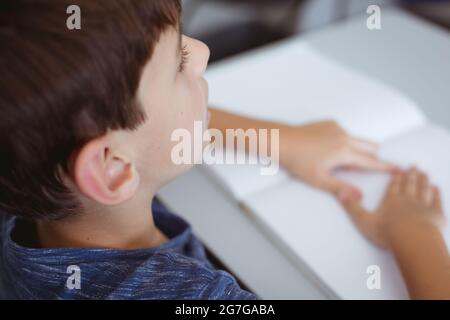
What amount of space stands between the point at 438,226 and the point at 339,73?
334mm

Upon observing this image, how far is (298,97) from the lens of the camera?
32.4 inches

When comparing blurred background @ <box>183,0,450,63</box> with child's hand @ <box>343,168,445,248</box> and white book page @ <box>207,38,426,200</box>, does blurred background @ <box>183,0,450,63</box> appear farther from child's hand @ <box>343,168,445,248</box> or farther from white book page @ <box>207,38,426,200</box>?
child's hand @ <box>343,168,445,248</box>

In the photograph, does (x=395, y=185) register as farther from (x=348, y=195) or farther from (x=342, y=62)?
(x=342, y=62)

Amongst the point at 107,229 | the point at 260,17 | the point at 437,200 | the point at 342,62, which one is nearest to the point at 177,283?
the point at 107,229

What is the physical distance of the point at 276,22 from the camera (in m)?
1.84

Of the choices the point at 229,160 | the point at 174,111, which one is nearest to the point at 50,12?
the point at 174,111

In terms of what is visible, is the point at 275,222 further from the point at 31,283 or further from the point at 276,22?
the point at 276,22

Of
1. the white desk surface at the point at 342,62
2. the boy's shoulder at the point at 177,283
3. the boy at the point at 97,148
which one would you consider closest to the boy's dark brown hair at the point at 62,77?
the boy at the point at 97,148

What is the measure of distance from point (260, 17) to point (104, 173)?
1471mm

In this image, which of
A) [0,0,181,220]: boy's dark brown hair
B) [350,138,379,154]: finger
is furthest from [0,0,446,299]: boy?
[350,138,379,154]: finger

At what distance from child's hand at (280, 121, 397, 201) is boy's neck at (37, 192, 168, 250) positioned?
0.70 feet

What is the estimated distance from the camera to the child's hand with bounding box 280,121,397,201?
685 mm

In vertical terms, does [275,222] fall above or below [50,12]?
below

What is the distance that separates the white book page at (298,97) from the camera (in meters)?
0.76
